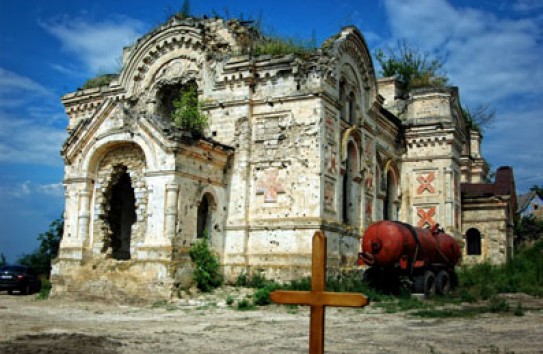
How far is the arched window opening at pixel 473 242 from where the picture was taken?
29.6 meters

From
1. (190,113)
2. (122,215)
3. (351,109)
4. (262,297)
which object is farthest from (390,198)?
(262,297)

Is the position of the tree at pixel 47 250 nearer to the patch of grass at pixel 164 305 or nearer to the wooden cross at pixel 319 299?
the patch of grass at pixel 164 305

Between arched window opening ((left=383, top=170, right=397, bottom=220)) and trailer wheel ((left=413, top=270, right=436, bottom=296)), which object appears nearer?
trailer wheel ((left=413, top=270, right=436, bottom=296))

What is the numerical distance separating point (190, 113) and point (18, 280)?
908 cm

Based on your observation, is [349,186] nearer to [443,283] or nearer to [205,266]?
[443,283]

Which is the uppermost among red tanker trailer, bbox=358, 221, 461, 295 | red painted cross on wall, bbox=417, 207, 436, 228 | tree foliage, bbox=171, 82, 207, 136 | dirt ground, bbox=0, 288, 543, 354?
tree foliage, bbox=171, 82, 207, 136

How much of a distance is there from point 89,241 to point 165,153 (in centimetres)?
386

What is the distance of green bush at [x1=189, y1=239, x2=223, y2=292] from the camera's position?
1773 cm

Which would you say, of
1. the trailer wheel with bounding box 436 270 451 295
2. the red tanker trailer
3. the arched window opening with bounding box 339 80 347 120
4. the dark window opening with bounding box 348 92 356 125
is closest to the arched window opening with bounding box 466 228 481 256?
the trailer wheel with bounding box 436 270 451 295

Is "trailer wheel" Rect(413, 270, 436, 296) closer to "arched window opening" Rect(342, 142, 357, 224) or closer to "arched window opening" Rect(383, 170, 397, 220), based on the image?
"arched window opening" Rect(342, 142, 357, 224)

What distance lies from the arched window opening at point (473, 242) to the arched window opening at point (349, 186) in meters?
10.5

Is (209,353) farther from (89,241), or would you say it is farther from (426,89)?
(426,89)

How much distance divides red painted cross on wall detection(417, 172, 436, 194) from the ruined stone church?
4.45 metres

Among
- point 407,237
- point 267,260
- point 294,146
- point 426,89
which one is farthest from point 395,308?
point 426,89
